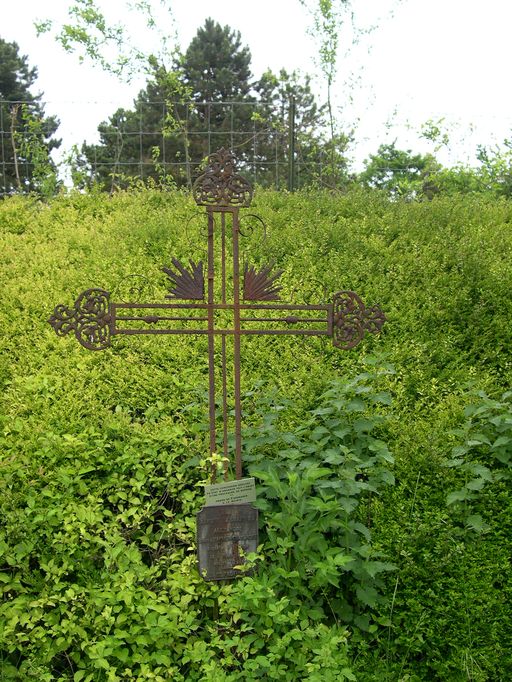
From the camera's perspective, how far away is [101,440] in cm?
415

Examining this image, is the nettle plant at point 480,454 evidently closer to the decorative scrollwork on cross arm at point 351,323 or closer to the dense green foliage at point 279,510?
the dense green foliage at point 279,510

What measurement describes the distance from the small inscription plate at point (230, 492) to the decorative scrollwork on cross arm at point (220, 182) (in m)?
1.38

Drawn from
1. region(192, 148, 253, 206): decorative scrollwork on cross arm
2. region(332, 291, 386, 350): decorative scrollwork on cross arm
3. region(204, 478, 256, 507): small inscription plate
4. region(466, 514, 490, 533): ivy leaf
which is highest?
region(192, 148, 253, 206): decorative scrollwork on cross arm

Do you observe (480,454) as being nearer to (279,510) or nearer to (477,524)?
(477,524)

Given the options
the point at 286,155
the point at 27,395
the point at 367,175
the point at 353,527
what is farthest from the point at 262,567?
the point at 367,175

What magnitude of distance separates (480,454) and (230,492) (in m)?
1.53

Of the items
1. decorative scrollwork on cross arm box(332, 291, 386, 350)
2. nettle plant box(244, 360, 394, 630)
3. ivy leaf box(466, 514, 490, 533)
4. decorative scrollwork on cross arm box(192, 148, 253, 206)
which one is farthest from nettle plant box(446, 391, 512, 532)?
decorative scrollwork on cross arm box(192, 148, 253, 206)

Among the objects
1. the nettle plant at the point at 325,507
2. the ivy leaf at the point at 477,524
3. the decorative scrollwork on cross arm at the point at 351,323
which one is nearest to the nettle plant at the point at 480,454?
the ivy leaf at the point at 477,524

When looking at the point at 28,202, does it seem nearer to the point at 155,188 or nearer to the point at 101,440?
the point at 155,188

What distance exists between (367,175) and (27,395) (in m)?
12.6

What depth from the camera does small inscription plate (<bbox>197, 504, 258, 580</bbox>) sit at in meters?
3.48

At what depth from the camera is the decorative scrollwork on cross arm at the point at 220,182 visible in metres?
3.53

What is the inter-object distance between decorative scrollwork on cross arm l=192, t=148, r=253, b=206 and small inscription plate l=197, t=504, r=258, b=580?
151 centimetres

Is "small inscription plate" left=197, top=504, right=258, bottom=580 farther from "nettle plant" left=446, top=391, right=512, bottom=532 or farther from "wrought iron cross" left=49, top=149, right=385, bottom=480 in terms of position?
"nettle plant" left=446, top=391, right=512, bottom=532
